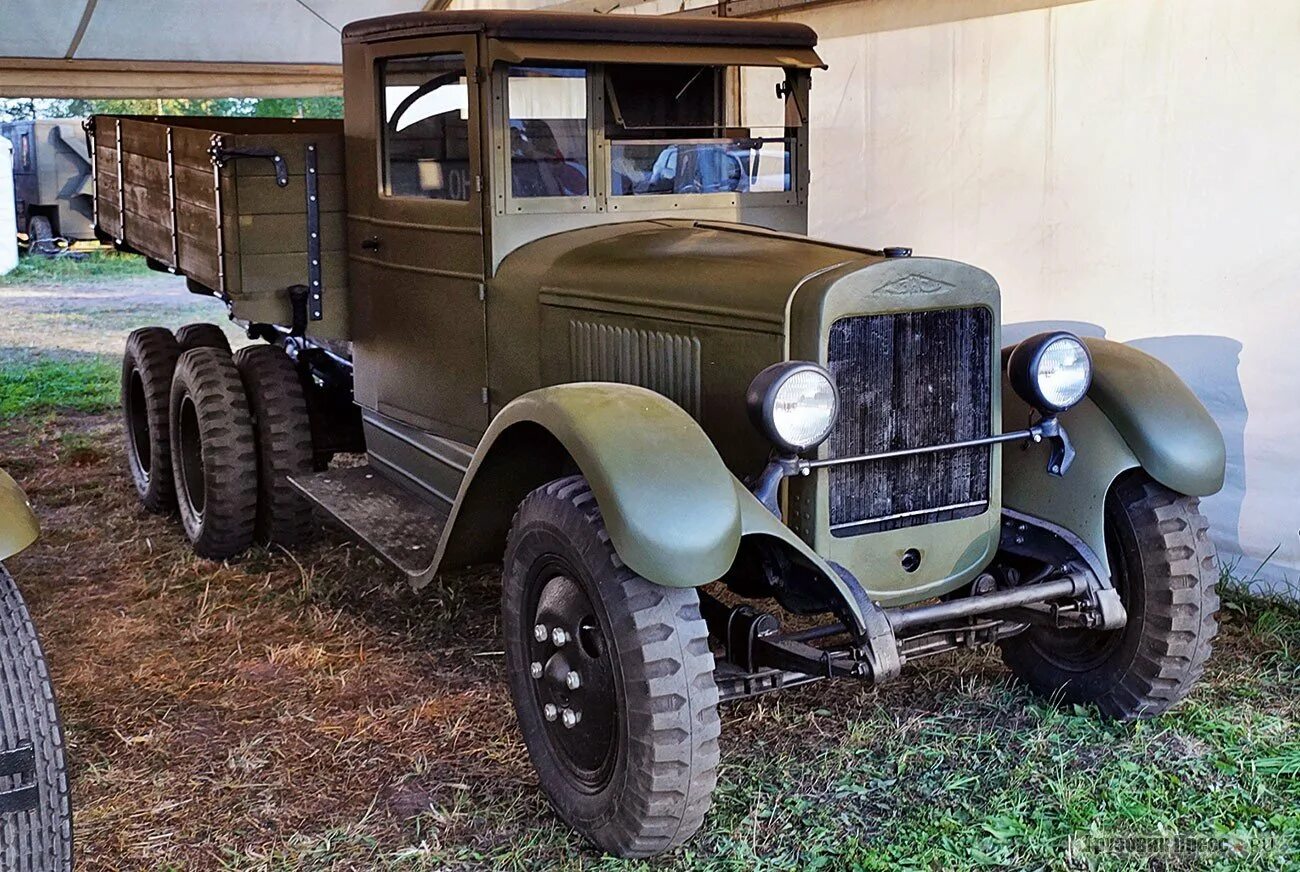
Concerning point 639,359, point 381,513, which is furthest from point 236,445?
point 639,359

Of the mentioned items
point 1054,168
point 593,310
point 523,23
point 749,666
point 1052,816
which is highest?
point 523,23

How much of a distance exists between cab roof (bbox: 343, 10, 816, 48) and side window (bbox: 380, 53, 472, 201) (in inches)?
4.1

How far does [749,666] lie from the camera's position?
313cm

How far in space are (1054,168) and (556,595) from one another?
2.78m

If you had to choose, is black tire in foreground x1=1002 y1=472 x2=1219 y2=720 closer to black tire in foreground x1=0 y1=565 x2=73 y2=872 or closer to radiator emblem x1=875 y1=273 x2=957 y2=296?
radiator emblem x1=875 y1=273 x2=957 y2=296

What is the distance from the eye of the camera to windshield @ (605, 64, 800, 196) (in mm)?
4047

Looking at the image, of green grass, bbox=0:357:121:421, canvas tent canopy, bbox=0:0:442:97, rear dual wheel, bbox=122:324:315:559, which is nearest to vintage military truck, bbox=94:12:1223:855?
rear dual wheel, bbox=122:324:315:559

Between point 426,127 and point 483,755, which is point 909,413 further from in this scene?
point 426,127

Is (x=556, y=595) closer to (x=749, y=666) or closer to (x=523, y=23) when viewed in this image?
(x=749, y=666)

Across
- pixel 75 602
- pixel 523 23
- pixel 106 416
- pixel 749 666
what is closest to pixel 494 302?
pixel 523 23

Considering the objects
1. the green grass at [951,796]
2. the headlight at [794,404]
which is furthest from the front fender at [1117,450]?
the headlight at [794,404]

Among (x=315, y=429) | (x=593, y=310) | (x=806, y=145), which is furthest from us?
(x=315, y=429)

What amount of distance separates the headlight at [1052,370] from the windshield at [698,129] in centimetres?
128

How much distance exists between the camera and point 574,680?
10.1 feet
